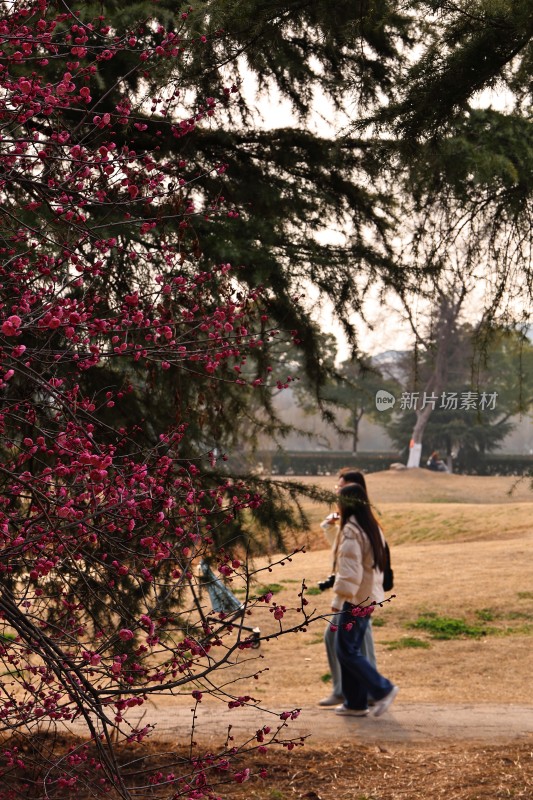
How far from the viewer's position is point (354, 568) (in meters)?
7.25

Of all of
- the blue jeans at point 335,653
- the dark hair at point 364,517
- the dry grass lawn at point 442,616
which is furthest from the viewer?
the dry grass lawn at point 442,616

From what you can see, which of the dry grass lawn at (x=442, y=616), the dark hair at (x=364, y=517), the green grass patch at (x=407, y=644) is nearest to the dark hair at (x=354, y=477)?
the dark hair at (x=364, y=517)

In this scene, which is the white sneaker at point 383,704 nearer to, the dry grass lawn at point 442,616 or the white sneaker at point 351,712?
the white sneaker at point 351,712

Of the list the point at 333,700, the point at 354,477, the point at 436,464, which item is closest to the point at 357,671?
the point at 333,700

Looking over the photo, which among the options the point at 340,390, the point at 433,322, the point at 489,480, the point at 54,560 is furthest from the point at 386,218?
the point at 340,390

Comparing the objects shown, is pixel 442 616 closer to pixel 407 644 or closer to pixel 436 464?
pixel 407 644

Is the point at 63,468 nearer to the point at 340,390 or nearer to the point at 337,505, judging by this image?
the point at 337,505

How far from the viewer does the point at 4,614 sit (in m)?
3.08

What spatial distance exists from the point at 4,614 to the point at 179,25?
142 inches

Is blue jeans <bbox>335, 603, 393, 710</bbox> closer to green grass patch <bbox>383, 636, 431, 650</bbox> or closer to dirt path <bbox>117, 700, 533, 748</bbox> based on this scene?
dirt path <bbox>117, 700, 533, 748</bbox>

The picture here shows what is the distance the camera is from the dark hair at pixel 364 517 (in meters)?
7.12

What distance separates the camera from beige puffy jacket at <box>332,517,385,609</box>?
723cm

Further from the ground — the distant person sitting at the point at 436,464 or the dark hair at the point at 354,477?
the dark hair at the point at 354,477

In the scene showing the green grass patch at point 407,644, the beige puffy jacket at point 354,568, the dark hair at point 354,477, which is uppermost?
the dark hair at point 354,477
